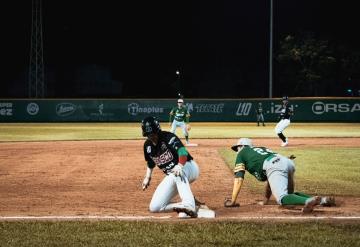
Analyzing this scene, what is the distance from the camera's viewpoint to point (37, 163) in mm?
17047

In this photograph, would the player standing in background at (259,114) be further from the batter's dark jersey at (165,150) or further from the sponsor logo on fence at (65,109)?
the batter's dark jersey at (165,150)

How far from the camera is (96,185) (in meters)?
12.5

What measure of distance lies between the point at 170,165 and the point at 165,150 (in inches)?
11.9

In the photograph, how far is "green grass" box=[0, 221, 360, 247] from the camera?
22.3 ft

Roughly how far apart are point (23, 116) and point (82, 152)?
26.9 meters

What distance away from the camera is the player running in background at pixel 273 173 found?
8.71m

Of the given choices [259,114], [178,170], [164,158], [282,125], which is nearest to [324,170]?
[164,158]

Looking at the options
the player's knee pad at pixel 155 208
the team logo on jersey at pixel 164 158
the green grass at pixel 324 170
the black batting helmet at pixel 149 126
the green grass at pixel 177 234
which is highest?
the black batting helmet at pixel 149 126

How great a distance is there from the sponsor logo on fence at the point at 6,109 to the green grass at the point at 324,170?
1144 inches

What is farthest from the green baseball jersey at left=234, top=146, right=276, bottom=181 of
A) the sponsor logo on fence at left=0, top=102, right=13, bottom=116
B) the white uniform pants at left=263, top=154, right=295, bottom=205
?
the sponsor logo on fence at left=0, top=102, right=13, bottom=116

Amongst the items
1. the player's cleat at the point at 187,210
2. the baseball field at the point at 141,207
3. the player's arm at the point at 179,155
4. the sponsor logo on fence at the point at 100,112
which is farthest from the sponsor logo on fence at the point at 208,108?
the player's cleat at the point at 187,210

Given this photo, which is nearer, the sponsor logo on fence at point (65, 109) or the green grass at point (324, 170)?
the green grass at point (324, 170)

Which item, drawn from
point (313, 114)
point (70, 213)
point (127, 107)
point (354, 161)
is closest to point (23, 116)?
point (127, 107)
